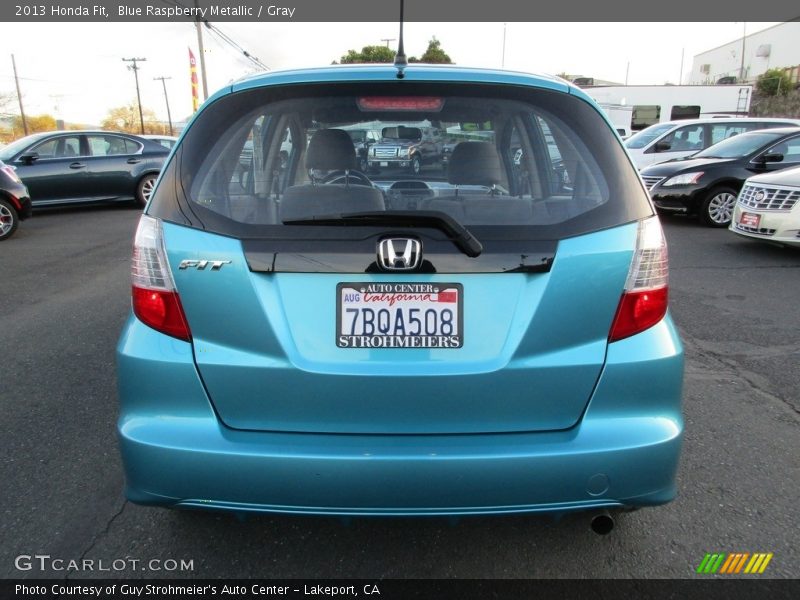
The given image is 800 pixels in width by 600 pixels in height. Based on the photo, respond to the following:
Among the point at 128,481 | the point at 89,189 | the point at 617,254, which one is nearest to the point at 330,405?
the point at 128,481

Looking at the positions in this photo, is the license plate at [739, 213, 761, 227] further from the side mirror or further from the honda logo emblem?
the honda logo emblem

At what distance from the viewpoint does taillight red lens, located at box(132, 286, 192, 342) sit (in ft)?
5.88

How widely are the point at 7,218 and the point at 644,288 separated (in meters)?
9.75

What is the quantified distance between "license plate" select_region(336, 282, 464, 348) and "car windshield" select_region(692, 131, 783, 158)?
9.75m

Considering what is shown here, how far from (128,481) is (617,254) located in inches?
64.9

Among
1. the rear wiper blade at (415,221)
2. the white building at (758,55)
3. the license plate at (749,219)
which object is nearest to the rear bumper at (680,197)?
the license plate at (749,219)

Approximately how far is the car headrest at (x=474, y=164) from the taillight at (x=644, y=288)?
0.54 meters

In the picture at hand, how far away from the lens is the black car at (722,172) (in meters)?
9.39

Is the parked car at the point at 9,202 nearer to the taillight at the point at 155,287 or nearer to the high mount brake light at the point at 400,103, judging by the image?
the taillight at the point at 155,287

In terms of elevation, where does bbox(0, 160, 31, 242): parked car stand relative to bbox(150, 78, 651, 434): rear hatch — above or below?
below

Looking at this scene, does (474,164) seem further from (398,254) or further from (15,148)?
(15,148)

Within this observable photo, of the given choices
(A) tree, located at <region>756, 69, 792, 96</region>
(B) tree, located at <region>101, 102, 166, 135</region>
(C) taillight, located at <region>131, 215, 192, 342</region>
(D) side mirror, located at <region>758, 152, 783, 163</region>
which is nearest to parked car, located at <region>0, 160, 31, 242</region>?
(C) taillight, located at <region>131, 215, 192, 342</region>

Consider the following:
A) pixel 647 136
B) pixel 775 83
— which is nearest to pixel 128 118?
pixel 775 83

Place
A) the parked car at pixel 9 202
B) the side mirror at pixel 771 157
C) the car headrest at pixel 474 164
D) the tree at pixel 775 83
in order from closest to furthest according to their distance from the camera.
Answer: the car headrest at pixel 474 164 → the parked car at pixel 9 202 → the side mirror at pixel 771 157 → the tree at pixel 775 83
